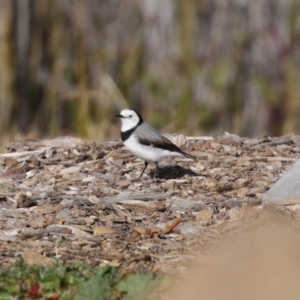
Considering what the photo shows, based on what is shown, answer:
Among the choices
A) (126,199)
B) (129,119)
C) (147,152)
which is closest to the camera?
(126,199)

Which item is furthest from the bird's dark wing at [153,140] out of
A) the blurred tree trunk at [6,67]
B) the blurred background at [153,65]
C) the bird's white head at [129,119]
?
the blurred tree trunk at [6,67]

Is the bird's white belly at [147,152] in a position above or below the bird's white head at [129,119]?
below

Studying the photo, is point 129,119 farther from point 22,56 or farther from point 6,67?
point 22,56

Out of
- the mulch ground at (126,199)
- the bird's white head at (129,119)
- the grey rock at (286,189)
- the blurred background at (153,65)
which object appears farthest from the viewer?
the blurred background at (153,65)

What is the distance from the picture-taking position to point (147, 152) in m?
7.06

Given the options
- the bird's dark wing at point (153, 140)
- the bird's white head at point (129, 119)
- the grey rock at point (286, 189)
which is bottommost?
the grey rock at point (286, 189)

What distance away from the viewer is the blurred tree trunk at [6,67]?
39.6 feet

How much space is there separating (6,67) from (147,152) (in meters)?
5.63

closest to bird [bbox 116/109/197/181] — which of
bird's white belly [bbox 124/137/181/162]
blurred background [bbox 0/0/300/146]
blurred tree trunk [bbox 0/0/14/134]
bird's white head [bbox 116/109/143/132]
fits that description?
bird's white belly [bbox 124/137/181/162]

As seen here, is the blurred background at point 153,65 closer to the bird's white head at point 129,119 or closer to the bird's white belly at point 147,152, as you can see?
the bird's white head at point 129,119

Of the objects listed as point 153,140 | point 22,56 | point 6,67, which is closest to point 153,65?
point 22,56

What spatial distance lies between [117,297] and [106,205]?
169 centimetres

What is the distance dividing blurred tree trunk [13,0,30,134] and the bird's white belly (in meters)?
5.59

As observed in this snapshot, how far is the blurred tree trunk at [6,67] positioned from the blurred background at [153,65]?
0.04ft
